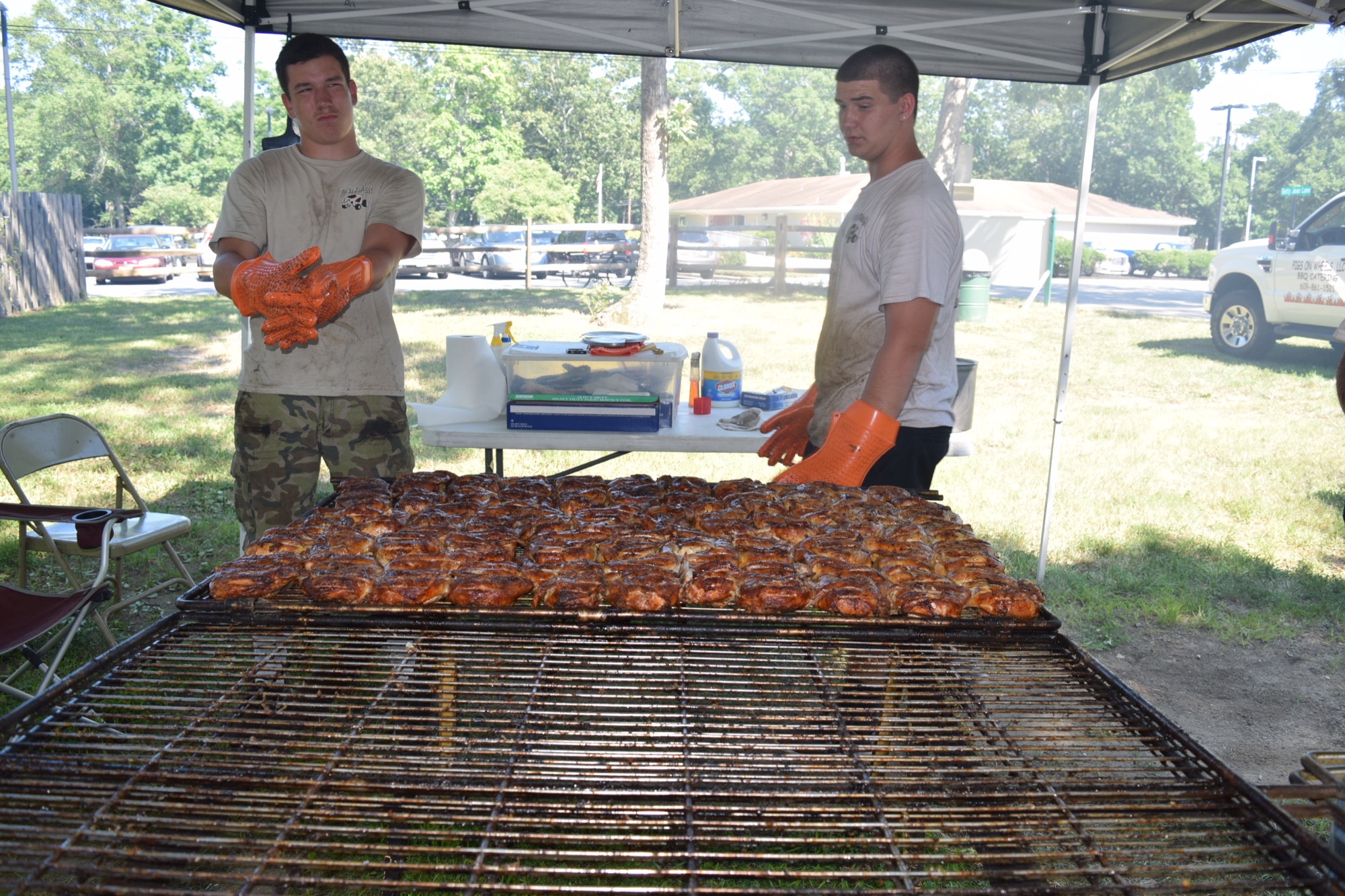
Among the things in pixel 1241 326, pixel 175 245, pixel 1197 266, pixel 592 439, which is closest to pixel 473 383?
pixel 592 439

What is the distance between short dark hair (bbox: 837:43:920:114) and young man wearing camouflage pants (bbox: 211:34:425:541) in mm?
1766

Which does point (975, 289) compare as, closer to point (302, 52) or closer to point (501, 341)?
point (501, 341)

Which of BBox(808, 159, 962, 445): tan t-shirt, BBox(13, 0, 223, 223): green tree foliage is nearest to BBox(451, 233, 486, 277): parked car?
BBox(13, 0, 223, 223): green tree foliage

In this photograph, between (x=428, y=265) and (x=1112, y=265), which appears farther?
(x=1112, y=265)

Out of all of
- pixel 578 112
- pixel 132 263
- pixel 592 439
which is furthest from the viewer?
pixel 578 112

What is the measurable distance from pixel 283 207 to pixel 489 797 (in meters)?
2.94

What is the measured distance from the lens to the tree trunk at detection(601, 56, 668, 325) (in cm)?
1546

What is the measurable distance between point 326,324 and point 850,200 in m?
26.7

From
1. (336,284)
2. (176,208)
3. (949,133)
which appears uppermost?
(949,133)

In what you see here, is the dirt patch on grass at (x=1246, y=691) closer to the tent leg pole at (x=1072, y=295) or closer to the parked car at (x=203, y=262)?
the tent leg pole at (x=1072, y=295)

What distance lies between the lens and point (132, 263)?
25875 mm

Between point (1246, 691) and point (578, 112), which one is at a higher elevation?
point (578, 112)

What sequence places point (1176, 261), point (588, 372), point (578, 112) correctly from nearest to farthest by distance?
1. point (588, 372)
2. point (1176, 261)
3. point (578, 112)

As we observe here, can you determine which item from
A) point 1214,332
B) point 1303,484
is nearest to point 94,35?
point 1214,332
